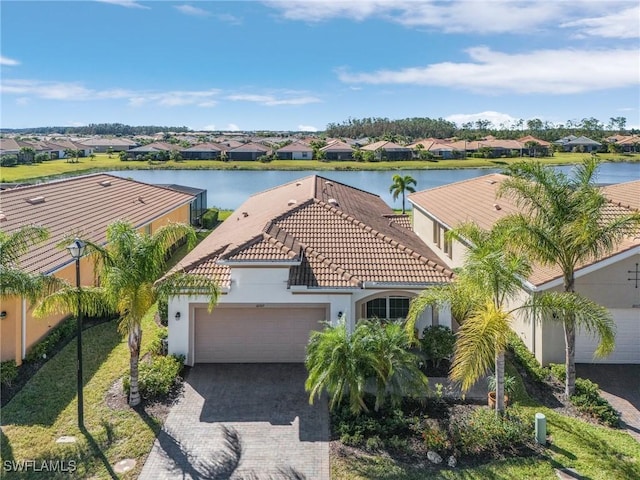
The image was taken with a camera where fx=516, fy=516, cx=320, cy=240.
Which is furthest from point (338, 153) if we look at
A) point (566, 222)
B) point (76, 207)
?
point (566, 222)

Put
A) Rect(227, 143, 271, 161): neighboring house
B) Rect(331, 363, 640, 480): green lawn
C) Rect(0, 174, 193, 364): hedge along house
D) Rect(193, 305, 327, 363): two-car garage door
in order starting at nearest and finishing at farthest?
Rect(331, 363, 640, 480): green lawn < Rect(0, 174, 193, 364): hedge along house < Rect(193, 305, 327, 363): two-car garage door < Rect(227, 143, 271, 161): neighboring house

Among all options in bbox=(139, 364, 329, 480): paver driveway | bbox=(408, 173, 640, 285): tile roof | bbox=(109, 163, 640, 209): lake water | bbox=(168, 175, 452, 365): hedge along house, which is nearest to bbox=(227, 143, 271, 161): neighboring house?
bbox=(109, 163, 640, 209): lake water

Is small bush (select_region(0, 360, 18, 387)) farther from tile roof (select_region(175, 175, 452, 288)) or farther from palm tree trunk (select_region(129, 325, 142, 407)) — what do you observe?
tile roof (select_region(175, 175, 452, 288))

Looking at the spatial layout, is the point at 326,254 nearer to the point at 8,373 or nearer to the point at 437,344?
the point at 437,344

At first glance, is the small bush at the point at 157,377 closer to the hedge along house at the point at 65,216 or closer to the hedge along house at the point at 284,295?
the hedge along house at the point at 284,295

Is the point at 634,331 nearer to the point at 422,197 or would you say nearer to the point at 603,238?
the point at 603,238
